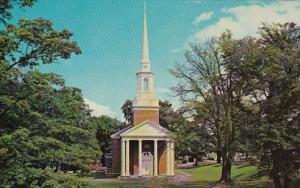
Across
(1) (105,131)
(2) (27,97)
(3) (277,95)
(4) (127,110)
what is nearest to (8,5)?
(2) (27,97)

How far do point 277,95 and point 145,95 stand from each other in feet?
91.8

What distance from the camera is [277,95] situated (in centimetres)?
2069

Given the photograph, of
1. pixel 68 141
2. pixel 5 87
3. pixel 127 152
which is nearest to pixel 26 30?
pixel 5 87

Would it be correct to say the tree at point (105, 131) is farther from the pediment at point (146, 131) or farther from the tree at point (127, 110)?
the pediment at point (146, 131)

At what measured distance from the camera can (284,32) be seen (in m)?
21.7

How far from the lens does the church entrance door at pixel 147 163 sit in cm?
4691

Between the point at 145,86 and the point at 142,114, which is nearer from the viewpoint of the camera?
the point at 142,114

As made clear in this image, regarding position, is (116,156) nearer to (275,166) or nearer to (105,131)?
(105,131)

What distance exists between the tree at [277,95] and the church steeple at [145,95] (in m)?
25.8

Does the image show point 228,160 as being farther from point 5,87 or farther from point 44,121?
point 5,87

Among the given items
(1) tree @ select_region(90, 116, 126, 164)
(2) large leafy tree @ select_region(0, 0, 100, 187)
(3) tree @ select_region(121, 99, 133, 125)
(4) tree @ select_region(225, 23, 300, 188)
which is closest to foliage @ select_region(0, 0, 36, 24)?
(2) large leafy tree @ select_region(0, 0, 100, 187)

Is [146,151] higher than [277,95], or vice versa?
[277,95]

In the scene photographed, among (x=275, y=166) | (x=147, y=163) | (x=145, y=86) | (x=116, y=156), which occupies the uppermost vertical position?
(x=145, y=86)

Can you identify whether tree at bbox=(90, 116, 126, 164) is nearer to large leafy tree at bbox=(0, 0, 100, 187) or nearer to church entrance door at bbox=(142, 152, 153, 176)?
church entrance door at bbox=(142, 152, 153, 176)
